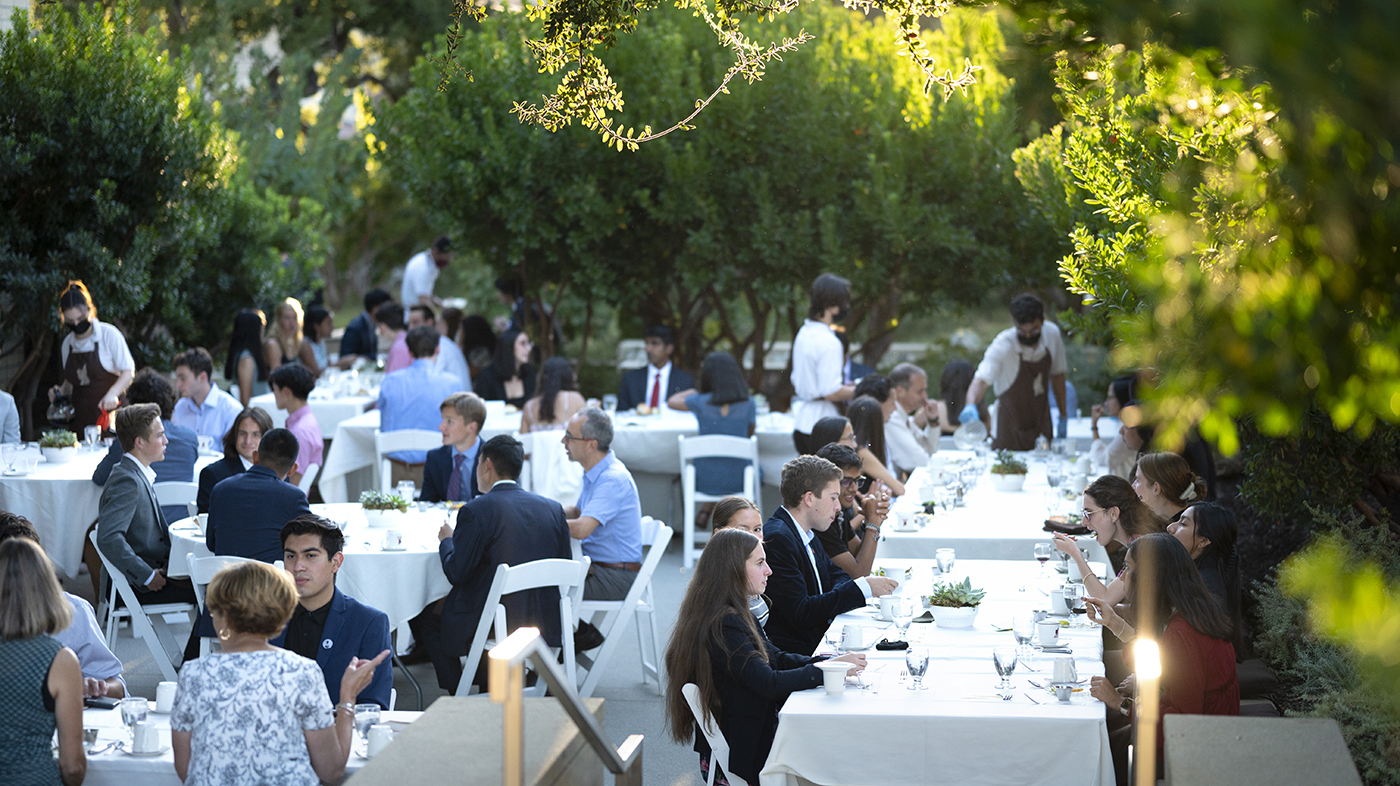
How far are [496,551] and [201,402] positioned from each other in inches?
151

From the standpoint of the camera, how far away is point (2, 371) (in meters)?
10.5

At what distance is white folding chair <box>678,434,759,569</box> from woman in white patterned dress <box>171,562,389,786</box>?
5.29 metres

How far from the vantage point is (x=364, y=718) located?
3885 mm

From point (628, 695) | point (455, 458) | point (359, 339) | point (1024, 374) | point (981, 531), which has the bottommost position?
point (628, 695)

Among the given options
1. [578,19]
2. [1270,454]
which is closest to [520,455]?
[578,19]

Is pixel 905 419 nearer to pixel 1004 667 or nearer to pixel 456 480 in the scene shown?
pixel 456 480

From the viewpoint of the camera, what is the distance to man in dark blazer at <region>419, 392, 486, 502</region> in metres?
6.88

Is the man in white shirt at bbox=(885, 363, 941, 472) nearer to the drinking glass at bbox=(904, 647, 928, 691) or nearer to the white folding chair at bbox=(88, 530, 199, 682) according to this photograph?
the drinking glass at bbox=(904, 647, 928, 691)

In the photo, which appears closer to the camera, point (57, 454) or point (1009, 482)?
point (1009, 482)

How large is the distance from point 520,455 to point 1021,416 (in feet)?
14.9

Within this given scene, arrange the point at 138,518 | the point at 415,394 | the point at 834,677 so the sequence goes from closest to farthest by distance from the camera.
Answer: the point at 834,677
the point at 138,518
the point at 415,394

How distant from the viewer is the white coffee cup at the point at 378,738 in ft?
12.1

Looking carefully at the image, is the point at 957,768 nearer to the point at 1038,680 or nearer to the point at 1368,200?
the point at 1038,680

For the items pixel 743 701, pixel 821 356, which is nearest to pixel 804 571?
pixel 743 701
